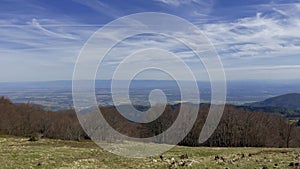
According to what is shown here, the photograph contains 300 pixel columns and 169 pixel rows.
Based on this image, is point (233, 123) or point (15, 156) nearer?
point (15, 156)

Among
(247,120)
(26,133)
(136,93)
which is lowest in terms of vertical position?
(26,133)

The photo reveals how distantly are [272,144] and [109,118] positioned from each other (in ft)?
128

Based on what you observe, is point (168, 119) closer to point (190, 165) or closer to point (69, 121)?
point (69, 121)

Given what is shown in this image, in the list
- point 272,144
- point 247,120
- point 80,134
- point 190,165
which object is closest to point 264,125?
point 247,120

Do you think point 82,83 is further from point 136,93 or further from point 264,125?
point 264,125

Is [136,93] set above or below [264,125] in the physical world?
above

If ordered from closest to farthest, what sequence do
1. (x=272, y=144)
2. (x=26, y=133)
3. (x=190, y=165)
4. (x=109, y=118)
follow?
(x=190, y=165) → (x=109, y=118) → (x=272, y=144) → (x=26, y=133)

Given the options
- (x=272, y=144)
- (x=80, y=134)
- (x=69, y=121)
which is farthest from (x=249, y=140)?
(x=69, y=121)

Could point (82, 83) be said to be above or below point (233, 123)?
above

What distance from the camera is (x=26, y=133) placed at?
8756 centimetres

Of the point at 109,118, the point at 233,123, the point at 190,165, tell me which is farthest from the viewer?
the point at 233,123

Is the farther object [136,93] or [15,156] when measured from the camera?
[136,93]

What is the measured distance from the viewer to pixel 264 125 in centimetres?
8631

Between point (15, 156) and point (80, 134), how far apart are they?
182 ft
